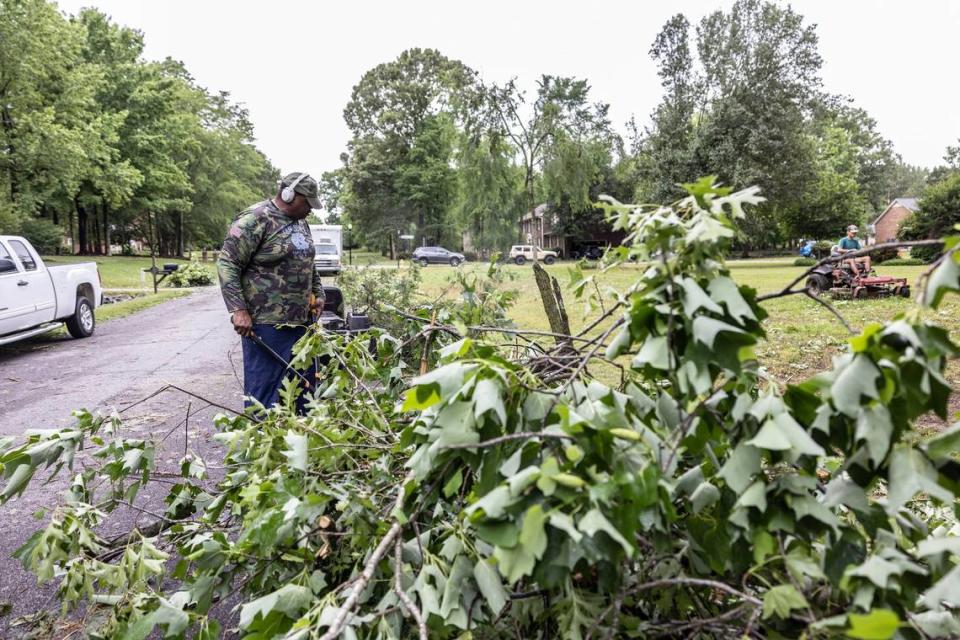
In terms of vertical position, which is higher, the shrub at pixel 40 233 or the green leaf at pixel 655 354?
the shrub at pixel 40 233

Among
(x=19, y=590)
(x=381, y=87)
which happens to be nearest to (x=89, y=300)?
(x=19, y=590)

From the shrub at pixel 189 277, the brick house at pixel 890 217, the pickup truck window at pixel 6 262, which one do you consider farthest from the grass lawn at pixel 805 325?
the brick house at pixel 890 217

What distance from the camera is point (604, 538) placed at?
97cm

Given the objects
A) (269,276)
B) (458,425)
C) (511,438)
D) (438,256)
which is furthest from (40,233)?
(511,438)

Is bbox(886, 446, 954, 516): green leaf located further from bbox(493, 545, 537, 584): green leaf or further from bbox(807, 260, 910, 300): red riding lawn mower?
bbox(807, 260, 910, 300): red riding lawn mower

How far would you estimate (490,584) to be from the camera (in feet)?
3.91

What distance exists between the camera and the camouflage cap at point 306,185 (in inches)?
159

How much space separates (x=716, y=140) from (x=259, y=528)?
114ft

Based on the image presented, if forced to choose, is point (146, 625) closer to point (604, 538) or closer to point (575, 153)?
point (604, 538)

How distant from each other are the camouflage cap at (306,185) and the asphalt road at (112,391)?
127cm

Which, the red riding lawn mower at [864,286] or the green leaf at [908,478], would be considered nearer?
the green leaf at [908,478]

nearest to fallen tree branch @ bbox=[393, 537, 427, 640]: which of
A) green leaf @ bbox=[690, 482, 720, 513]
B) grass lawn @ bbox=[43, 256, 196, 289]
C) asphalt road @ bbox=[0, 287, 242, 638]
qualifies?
green leaf @ bbox=[690, 482, 720, 513]

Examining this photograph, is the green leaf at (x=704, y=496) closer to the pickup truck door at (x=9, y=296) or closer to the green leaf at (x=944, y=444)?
the green leaf at (x=944, y=444)

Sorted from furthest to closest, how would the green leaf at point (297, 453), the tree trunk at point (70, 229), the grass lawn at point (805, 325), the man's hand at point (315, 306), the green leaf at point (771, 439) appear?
the tree trunk at point (70, 229) < the grass lawn at point (805, 325) < the man's hand at point (315, 306) < the green leaf at point (297, 453) < the green leaf at point (771, 439)
